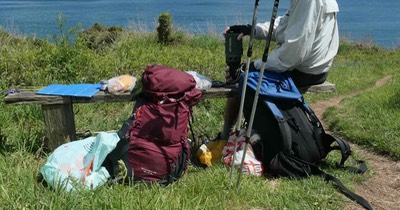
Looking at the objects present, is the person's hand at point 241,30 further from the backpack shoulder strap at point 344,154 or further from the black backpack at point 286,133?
the backpack shoulder strap at point 344,154

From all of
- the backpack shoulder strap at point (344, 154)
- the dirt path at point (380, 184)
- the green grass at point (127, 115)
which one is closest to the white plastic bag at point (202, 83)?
the green grass at point (127, 115)

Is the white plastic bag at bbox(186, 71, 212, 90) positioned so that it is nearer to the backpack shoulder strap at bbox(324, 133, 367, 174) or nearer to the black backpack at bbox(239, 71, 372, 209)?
the black backpack at bbox(239, 71, 372, 209)

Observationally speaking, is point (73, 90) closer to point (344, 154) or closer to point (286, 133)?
point (286, 133)

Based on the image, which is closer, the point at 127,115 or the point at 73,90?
the point at 73,90

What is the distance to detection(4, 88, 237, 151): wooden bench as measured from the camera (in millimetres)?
3461

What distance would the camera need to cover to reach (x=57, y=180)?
282 centimetres

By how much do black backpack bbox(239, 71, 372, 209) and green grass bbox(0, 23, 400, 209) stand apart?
0.41 ft

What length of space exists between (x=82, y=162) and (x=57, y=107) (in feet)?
2.08

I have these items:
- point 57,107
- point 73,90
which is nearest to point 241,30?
point 73,90

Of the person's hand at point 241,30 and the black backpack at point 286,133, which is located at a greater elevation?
the person's hand at point 241,30

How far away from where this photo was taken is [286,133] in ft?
10.9

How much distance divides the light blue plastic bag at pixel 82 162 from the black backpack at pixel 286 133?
115 cm

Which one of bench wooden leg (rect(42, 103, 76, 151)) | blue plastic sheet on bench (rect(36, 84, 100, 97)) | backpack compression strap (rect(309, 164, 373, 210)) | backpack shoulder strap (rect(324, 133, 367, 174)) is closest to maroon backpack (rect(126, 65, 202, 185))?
blue plastic sheet on bench (rect(36, 84, 100, 97))

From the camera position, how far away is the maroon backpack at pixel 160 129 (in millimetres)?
3137
